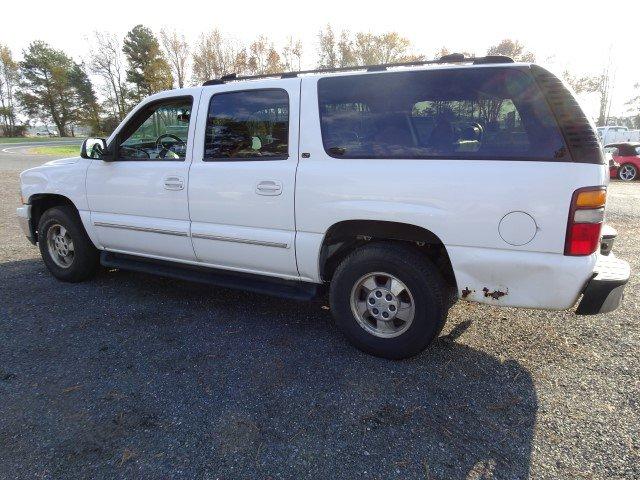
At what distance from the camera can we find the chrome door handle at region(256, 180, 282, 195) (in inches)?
130

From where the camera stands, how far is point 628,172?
15.6 m

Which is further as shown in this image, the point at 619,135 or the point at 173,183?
the point at 619,135

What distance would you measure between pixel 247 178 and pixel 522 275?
6.79ft

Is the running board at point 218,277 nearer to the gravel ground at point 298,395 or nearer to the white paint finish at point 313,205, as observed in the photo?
the white paint finish at point 313,205

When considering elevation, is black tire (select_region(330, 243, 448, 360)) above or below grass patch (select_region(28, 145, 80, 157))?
above

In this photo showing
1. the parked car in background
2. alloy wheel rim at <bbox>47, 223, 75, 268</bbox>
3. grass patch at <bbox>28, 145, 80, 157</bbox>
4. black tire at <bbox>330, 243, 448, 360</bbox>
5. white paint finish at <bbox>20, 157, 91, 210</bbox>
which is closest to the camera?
black tire at <bbox>330, 243, 448, 360</bbox>

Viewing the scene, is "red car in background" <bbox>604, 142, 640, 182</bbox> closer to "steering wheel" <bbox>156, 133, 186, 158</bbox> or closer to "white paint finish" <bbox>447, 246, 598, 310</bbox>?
"white paint finish" <bbox>447, 246, 598, 310</bbox>

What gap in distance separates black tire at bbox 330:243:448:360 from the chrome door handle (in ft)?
2.40

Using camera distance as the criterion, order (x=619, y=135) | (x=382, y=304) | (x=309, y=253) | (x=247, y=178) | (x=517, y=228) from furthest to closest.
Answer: (x=619, y=135) < (x=247, y=178) < (x=309, y=253) < (x=382, y=304) < (x=517, y=228)

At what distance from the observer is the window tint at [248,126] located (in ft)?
11.0

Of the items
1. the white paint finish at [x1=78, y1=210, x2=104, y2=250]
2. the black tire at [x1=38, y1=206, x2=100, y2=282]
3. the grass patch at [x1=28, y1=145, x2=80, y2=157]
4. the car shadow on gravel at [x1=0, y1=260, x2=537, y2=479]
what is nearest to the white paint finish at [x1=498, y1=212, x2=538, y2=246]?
the car shadow on gravel at [x1=0, y1=260, x2=537, y2=479]

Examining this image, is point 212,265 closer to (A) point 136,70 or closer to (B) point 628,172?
(B) point 628,172

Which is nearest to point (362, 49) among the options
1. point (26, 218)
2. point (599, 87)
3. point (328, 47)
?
point (328, 47)

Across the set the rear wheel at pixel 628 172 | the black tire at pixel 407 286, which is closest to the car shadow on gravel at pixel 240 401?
→ the black tire at pixel 407 286
